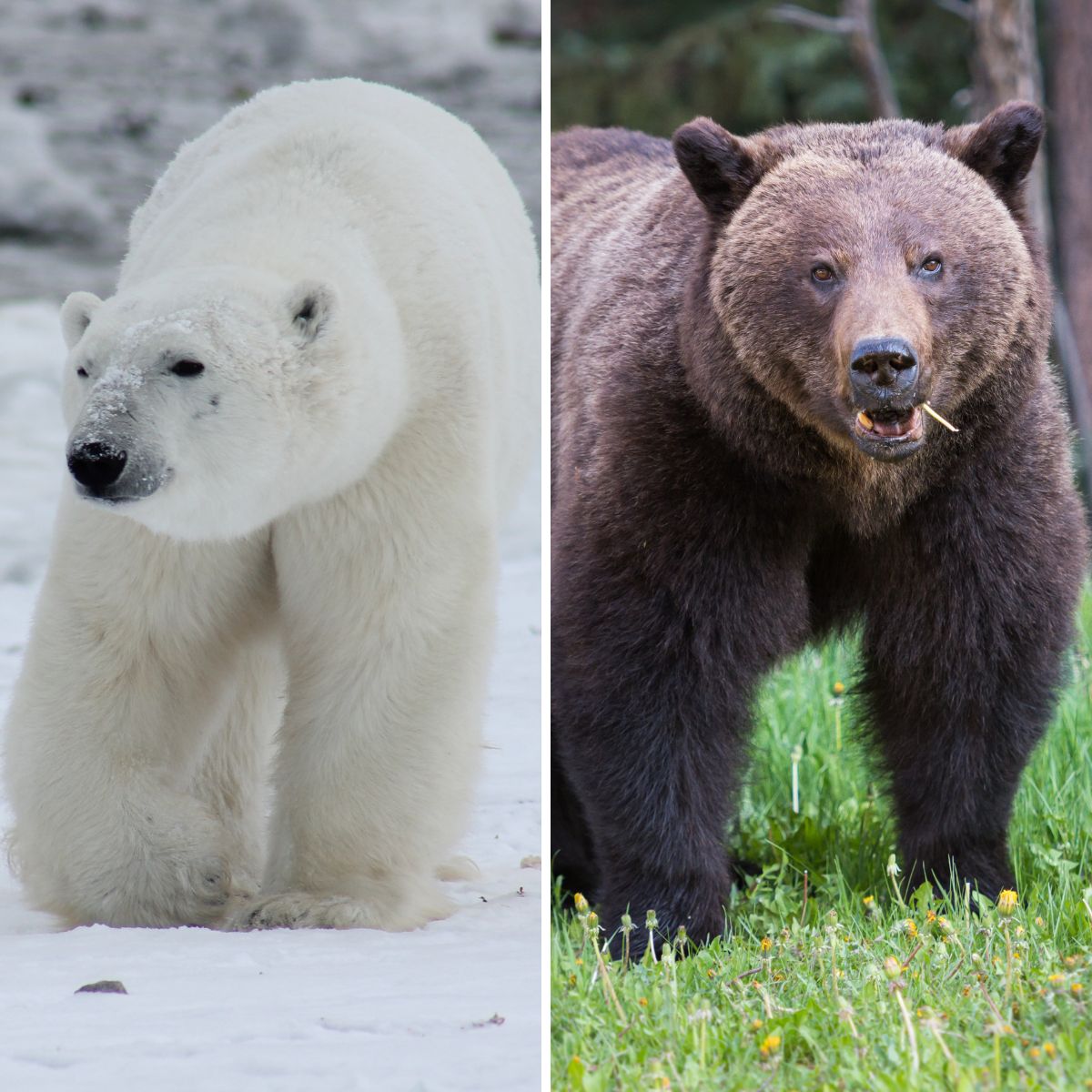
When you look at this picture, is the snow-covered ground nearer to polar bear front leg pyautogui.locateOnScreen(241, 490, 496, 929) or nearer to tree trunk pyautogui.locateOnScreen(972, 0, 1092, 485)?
polar bear front leg pyautogui.locateOnScreen(241, 490, 496, 929)

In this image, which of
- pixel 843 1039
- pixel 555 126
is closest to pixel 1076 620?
pixel 843 1039

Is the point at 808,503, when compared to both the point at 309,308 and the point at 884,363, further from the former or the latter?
the point at 309,308

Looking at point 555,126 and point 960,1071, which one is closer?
point 960,1071

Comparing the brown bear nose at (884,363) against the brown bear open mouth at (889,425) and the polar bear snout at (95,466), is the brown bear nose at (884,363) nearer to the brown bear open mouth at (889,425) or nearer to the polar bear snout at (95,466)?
the brown bear open mouth at (889,425)

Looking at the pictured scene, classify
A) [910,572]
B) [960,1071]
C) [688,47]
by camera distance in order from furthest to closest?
[688,47], [910,572], [960,1071]

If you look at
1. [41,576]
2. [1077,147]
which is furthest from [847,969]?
[1077,147]

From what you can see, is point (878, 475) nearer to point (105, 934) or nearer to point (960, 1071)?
point (960, 1071)

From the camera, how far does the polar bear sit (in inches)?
127

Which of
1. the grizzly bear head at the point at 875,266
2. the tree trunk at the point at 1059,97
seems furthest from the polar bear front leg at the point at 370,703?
the tree trunk at the point at 1059,97

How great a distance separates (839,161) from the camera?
11.2 ft

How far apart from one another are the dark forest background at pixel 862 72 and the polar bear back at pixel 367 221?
116 inches

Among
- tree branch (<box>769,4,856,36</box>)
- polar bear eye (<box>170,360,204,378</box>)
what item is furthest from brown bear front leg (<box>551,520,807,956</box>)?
tree branch (<box>769,4,856,36</box>)

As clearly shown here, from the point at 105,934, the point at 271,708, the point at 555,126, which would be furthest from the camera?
the point at 555,126

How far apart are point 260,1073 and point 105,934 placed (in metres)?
0.77
